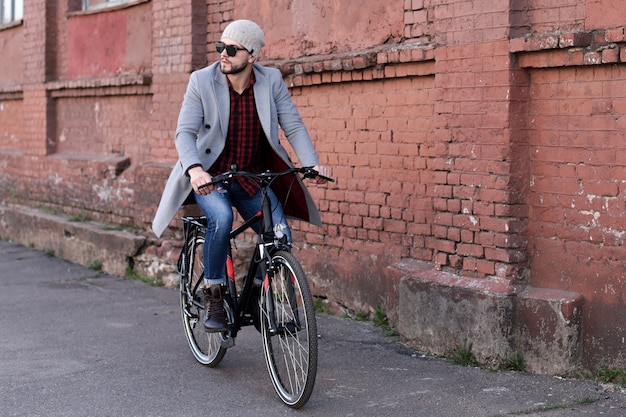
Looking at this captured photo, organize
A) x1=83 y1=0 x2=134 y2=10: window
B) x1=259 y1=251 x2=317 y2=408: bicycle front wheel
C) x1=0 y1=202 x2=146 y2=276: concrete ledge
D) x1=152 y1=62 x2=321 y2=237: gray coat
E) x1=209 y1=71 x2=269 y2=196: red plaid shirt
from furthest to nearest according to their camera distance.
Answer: x1=83 y1=0 x2=134 y2=10: window
x1=0 y1=202 x2=146 y2=276: concrete ledge
x1=209 y1=71 x2=269 y2=196: red plaid shirt
x1=152 y1=62 x2=321 y2=237: gray coat
x1=259 y1=251 x2=317 y2=408: bicycle front wheel

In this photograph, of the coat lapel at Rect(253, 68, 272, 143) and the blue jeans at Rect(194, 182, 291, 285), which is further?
the coat lapel at Rect(253, 68, 272, 143)

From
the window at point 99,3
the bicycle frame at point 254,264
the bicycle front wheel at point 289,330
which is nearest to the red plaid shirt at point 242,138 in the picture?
the bicycle frame at point 254,264

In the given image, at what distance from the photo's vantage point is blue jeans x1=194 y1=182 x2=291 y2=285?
Result: 558 cm

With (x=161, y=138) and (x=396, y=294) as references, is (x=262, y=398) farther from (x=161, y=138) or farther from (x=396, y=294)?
(x=161, y=138)

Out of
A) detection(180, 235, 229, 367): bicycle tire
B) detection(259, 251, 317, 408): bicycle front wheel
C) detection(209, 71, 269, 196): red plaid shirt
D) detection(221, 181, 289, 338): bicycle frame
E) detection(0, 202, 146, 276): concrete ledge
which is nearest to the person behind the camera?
detection(259, 251, 317, 408): bicycle front wheel


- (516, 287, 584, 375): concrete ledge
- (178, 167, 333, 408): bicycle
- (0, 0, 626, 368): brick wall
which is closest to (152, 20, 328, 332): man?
(178, 167, 333, 408): bicycle

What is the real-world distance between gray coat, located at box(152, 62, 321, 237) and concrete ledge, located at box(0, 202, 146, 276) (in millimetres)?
3851

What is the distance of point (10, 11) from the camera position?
1391 centimetres

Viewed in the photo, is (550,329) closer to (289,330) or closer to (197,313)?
(289,330)

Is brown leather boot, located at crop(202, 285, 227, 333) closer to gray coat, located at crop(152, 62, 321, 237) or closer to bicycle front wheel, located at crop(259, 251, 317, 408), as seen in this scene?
bicycle front wheel, located at crop(259, 251, 317, 408)

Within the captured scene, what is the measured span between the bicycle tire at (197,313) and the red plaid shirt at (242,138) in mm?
568

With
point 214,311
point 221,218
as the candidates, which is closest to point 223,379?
point 214,311

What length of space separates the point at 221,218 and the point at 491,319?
1.72 meters

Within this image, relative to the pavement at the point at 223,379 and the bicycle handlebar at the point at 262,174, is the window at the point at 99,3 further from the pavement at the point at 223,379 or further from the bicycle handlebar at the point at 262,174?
the bicycle handlebar at the point at 262,174
